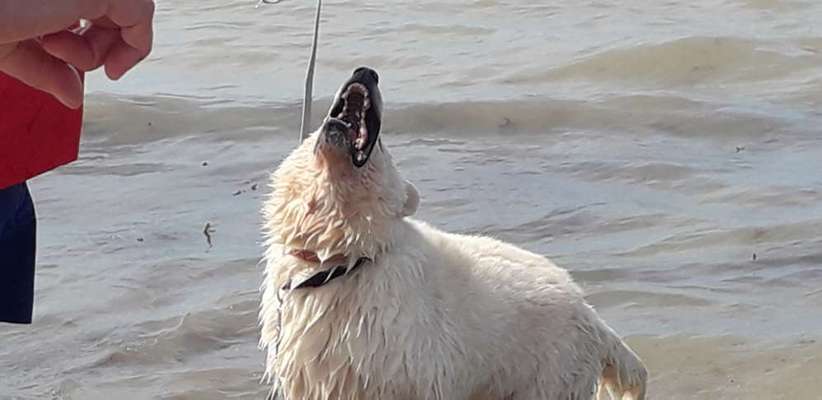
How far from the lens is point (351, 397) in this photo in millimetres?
3865

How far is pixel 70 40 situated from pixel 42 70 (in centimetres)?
10

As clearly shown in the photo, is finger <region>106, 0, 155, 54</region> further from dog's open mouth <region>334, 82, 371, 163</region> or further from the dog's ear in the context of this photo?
the dog's ear

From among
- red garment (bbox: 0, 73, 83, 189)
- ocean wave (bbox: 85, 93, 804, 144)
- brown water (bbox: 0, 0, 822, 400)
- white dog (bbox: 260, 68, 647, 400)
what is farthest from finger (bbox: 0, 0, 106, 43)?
ocean wave (bbox: 85, 93, 804, 144)

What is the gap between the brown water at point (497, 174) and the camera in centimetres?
541

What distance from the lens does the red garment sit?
298cm

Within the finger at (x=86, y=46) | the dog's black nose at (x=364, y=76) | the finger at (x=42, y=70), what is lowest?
the dog's black nose at (x=364, y=76)

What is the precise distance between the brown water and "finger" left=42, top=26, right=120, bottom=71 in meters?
3.27

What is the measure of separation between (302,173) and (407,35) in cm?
663

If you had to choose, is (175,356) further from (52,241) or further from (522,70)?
(522,70)

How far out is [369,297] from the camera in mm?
3818

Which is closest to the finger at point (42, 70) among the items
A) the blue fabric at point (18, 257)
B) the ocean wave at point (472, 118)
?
the blue fabric at point (18, 257)

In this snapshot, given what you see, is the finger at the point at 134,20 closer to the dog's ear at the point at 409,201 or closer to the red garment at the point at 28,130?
the red garment at the point at 28,130

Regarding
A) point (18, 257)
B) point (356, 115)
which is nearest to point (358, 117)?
point (356, 115)

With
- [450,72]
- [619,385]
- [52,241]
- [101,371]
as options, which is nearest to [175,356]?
[101,371]
